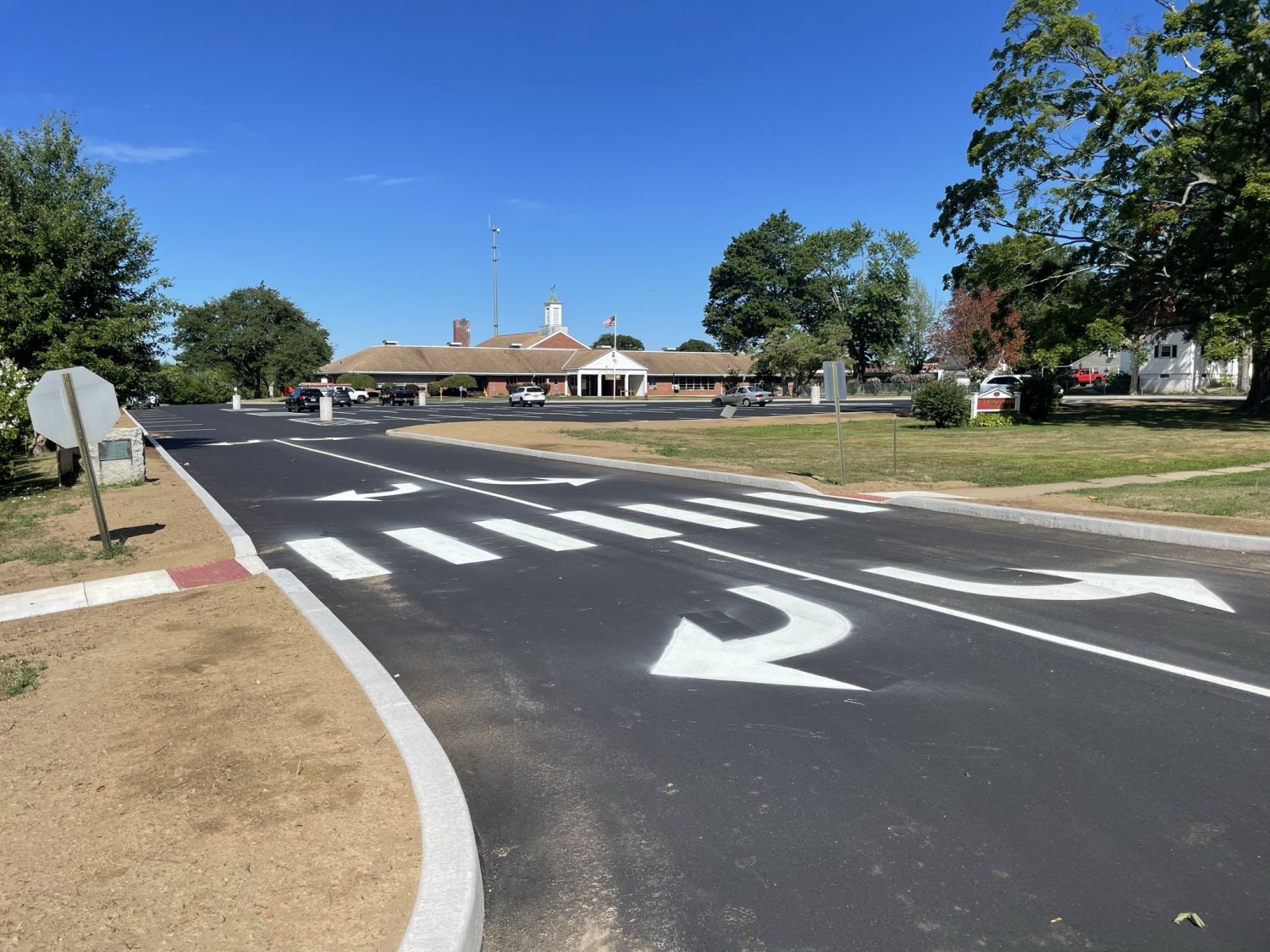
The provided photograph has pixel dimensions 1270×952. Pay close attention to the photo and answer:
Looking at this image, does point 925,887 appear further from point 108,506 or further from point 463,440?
A: point 463,440

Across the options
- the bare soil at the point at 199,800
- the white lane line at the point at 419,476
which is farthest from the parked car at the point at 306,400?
the bare soil at the point at 199,800

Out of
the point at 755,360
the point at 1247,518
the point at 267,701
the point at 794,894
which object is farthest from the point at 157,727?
the point at 755,360

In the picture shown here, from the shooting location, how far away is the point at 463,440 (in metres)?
26.9

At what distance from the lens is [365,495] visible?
15.2 m

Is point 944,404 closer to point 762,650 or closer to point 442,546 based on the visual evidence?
point 442,546

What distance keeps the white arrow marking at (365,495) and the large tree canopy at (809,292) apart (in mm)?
67505

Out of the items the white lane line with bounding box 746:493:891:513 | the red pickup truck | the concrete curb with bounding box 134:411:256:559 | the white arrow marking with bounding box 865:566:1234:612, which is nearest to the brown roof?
the red pickup truck

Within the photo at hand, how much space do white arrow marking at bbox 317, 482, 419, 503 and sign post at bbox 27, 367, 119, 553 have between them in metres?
5.16

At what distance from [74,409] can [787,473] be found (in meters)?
A: 12.0

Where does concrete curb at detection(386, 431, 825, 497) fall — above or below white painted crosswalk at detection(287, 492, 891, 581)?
above

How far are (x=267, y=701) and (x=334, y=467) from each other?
1589 cm

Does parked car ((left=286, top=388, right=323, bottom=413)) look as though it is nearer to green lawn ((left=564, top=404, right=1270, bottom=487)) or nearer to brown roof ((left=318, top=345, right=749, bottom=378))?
brown roof ((left=318, top=345, right=749, bottom=378))

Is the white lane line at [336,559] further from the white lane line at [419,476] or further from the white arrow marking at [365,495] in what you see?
the white arrow marking at [365,495]

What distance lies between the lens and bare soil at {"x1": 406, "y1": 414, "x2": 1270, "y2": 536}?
1088 centimetres
